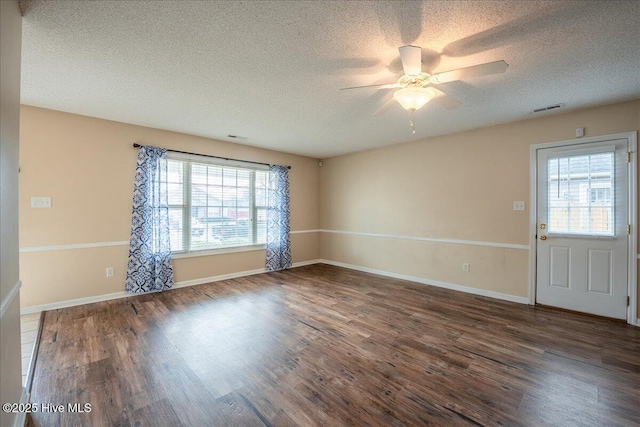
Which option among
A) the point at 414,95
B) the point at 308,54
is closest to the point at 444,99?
the point at 414,95

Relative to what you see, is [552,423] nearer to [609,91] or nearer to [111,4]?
[609,91]

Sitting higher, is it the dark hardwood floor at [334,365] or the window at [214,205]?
the window at [214,205]

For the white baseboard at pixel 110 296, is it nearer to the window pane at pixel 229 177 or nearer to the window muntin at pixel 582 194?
the window pane at pixel 229 177

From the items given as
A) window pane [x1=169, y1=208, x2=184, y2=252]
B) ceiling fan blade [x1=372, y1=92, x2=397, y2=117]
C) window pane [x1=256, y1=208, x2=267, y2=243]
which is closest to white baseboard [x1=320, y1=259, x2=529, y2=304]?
window pane [x1=256, y1=208, x2=267, y2=243]

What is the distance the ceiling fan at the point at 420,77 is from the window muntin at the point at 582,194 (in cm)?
212

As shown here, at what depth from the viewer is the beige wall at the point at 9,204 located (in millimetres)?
1317

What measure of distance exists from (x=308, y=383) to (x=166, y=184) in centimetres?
365

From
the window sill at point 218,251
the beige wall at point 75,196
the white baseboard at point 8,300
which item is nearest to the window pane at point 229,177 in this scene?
the beige wall at point 75,196

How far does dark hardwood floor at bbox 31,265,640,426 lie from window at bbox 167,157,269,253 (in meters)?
1.29

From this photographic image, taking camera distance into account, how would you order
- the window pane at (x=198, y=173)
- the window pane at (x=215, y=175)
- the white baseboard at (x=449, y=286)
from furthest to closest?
the window pane at (x=215, y=175) → the window pane at (x=198, y=173) → the white baseboard at (x=449, y=286)

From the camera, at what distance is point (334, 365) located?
7.32 ft

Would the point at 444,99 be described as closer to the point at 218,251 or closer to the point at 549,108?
the point at 549,108

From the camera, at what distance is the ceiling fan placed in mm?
1869

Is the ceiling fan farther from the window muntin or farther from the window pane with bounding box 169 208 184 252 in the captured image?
the window pane with bounding box 169 208 184 252
